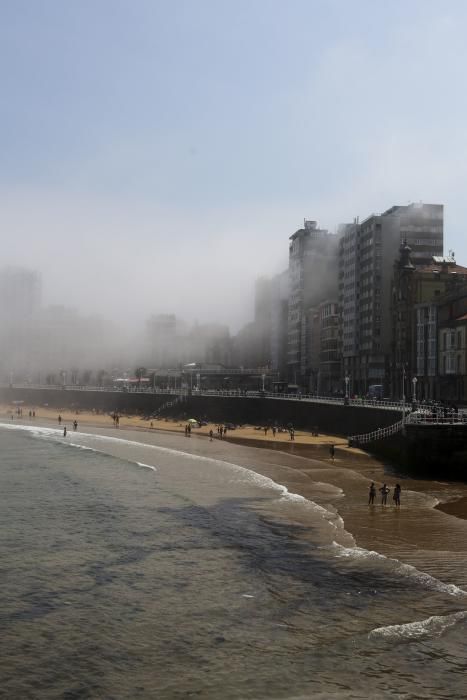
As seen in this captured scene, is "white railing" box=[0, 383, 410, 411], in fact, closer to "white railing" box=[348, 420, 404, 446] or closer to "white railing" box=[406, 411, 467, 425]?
"white railing" box=[348, 420, 404, 446]

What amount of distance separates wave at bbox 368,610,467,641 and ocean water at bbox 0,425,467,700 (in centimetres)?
6

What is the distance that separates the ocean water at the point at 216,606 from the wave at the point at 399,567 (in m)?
0.08

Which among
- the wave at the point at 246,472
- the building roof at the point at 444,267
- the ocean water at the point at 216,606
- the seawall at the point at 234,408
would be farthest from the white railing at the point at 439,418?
the building roof at the point at 444,267

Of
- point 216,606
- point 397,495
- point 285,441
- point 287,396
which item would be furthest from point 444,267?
point 216,606

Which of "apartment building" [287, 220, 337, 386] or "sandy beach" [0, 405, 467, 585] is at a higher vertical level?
"apartment building" [287, 220, 337, 386]

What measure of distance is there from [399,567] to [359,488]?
1949 centimetres

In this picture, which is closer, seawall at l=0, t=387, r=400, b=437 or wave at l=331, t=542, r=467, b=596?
wave at l=331, t=542, r=467, b=596

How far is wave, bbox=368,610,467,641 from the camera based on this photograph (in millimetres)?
20266

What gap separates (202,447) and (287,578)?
5135 centimetres

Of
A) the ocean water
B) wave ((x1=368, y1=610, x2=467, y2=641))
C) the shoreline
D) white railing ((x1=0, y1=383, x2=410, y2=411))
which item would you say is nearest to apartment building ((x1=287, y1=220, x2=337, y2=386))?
white railing ((x1=0, y1=383, x2=410, y2=411))

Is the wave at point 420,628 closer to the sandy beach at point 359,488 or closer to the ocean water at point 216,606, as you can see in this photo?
the ocean water at point 216,606

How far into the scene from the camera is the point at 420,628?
2083 centimetres

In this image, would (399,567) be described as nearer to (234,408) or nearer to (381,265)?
(234,408)

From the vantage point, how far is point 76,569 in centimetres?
2753
